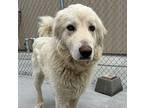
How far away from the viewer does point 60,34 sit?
2.34 metres

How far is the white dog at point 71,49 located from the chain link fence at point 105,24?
8.62 feet

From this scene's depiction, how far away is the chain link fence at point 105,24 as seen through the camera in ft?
18.5

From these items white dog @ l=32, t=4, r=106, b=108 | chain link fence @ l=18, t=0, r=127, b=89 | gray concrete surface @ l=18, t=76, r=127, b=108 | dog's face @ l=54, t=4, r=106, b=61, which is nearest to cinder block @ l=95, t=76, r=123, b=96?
gray concrete surface @ l=18, t=76, r=127, b=108

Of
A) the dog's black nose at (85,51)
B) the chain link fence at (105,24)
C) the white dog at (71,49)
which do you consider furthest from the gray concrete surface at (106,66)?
the dog's black nose at (85,51)

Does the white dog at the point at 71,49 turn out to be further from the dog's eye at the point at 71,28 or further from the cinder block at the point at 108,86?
the cinder block at the point at 108,86

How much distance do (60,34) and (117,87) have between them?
178 centimetres

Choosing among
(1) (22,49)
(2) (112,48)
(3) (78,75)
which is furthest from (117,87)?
(1) (22,49)

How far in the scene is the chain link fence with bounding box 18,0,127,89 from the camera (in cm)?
565

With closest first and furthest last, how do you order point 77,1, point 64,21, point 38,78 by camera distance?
point 64,21
point 38,78
point 77,1

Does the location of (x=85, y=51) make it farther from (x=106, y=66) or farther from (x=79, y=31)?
(x=106, y=66)

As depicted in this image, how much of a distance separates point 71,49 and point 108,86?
1673 mm

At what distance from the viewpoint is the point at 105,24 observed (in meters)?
6.43

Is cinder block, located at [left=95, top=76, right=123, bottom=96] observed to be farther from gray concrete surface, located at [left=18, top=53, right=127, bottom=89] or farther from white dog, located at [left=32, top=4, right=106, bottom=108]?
white dog, located at [left=32, top=4, right=106, bottom=108]
